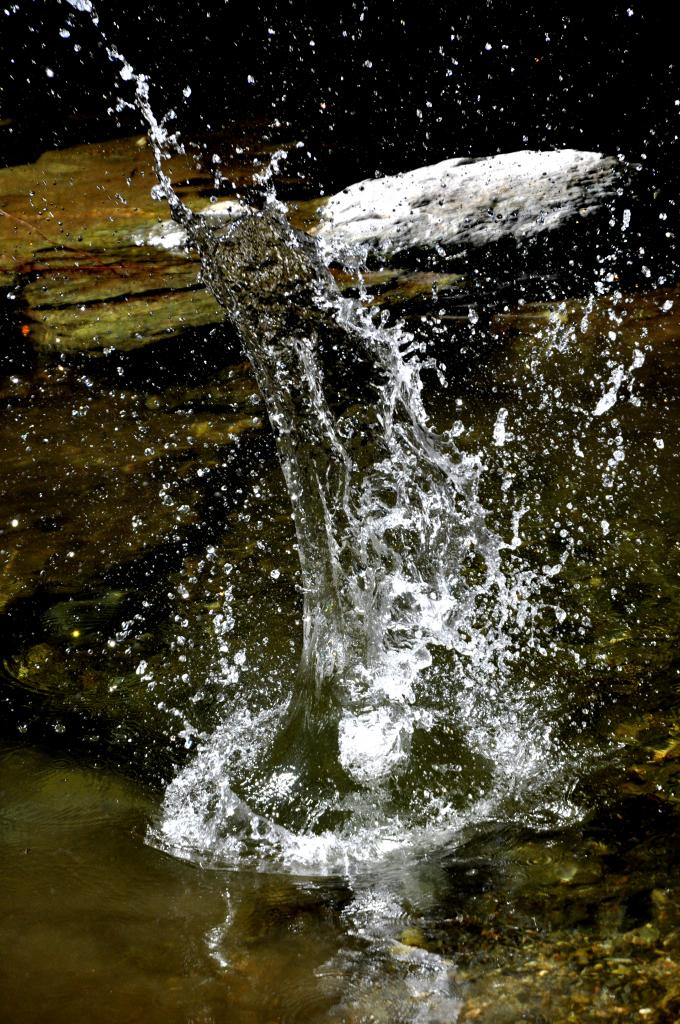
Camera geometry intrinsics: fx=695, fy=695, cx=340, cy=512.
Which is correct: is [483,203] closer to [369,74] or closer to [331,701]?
[369,74]

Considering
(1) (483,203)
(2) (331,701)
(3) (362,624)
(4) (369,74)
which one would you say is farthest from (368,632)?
(4) (369,74)

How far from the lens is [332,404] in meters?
4.11

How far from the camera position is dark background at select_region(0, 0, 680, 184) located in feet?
15.5

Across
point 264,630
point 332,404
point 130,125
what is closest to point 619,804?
point 264,630

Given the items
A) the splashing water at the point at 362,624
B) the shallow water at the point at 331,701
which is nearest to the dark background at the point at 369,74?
the shallow water at the point at 331,701

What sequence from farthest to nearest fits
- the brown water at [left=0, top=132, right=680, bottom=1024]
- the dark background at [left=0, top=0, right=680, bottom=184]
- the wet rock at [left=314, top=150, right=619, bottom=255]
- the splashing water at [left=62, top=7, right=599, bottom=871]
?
the dark background at [left=0, top=0, right=680, bottom=184], the wet rock at [left=314, top=150, right=619, bottom=255], the splashing water at [left=62, top=7, right=599, bottom=871], the brown water at [left=0, top=132, right=680, bottom=1024]

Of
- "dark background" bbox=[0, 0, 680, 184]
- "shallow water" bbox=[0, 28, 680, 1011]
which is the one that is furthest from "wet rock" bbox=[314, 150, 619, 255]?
"dark background" bbox=[0, 0, 680, 184]

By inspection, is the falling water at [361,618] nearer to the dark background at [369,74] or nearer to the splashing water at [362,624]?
the splashing water at [362,624]

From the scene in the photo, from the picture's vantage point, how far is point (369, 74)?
4977 mm

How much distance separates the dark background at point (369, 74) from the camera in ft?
15.5

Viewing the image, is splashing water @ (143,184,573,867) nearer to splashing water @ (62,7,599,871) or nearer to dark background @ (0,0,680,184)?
splashing water @ (62,7,599,871)

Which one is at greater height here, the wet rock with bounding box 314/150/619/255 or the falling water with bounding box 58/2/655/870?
the wet rock with bounding box 314/150/619/255

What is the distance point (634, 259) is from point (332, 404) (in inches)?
89.5

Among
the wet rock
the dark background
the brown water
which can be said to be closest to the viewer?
the brown water
